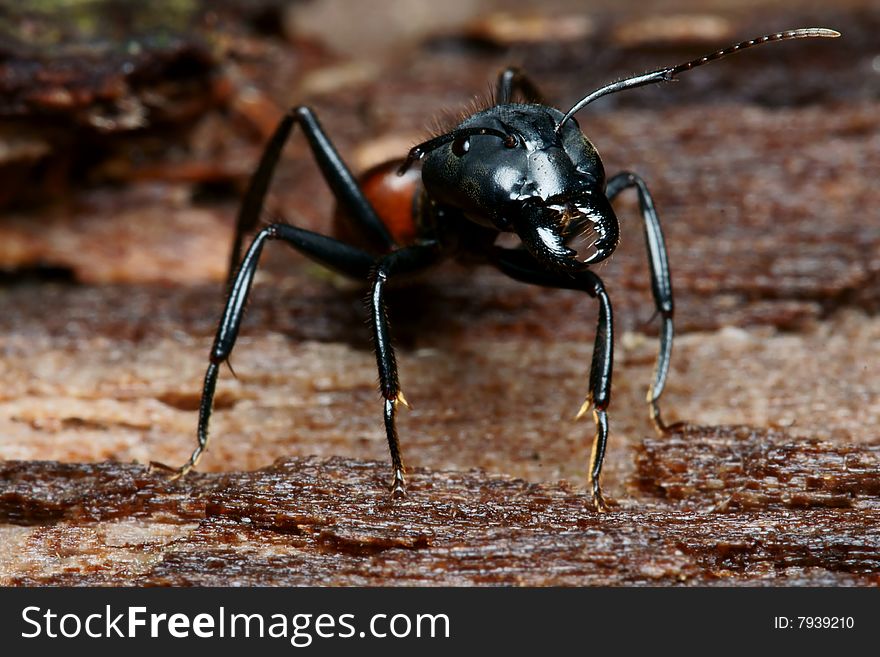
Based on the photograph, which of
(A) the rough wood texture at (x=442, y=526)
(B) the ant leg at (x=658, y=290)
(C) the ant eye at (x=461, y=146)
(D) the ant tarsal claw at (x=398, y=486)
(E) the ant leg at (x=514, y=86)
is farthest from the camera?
(E) the ant leg at (x=514, y=86)

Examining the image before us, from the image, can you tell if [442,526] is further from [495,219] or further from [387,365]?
[495,219]

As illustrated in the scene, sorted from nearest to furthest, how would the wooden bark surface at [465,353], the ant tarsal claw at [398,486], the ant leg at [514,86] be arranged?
1. the wooden bark surface at [465,353]
2. the ant tarsal claw at [398,486]
3. the ant leg at [514,86]

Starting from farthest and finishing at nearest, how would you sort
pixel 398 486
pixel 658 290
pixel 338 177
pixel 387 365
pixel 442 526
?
1. pixel 338 177
2. pixel 658 290
3. pixel 387 365
4. pixel 398 486
5. pixel 442 526

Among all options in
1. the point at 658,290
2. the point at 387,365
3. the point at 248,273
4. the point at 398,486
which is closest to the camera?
the point at 398,486

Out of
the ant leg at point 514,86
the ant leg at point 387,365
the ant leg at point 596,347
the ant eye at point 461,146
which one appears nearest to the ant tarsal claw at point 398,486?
the ant leg at point 387,365

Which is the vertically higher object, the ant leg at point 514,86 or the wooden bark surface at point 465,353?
the ant leg at point 514,86

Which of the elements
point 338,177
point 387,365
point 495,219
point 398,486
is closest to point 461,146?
point 495,219

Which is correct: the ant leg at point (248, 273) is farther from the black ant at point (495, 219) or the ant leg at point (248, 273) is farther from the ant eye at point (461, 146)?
the ant eye at point (461, 146)
